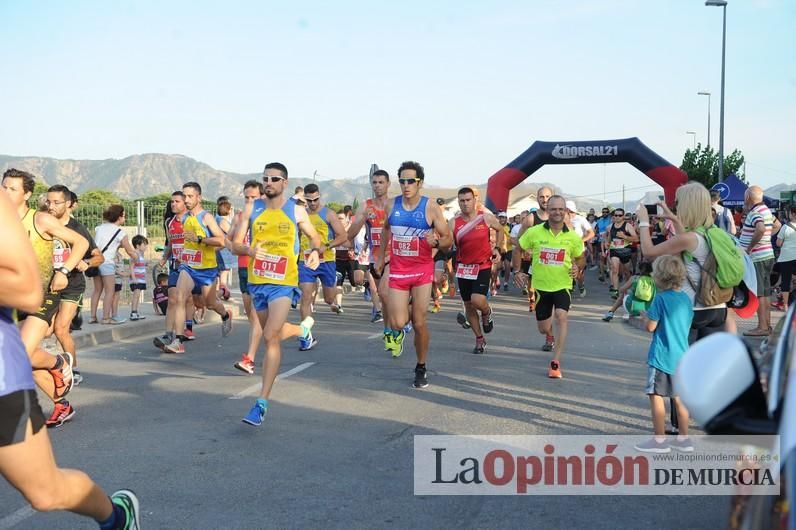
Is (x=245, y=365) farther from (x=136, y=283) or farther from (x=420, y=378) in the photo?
(x=136, y=283)

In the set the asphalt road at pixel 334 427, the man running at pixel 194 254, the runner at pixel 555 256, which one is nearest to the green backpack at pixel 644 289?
the runner at pixel 555 256

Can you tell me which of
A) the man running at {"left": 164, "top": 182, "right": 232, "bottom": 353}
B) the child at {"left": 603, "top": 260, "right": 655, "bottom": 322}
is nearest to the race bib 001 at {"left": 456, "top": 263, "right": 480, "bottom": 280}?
the child at {"left": 603, "top": 260, "right": 655, "bottom": 322}

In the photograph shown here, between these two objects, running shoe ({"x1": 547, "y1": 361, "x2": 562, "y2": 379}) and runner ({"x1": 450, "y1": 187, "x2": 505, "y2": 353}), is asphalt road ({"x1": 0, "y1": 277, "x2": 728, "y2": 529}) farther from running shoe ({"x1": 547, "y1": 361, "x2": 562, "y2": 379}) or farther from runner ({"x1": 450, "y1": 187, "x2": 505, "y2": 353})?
runner ({"x1": 450, "y1": 187, "x2": 505, "y2": 353})

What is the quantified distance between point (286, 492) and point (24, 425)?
219 cm

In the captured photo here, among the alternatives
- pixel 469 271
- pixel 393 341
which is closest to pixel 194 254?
pixel 393 341

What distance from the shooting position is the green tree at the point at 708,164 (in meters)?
51.0

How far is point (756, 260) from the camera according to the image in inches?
463

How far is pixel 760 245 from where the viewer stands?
11.7 m

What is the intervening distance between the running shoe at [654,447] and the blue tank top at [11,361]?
160 inches

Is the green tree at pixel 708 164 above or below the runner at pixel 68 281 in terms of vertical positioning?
above

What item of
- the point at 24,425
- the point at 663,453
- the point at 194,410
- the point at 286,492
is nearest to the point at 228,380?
the point at 194,410

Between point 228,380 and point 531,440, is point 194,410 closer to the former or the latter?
point 228,380

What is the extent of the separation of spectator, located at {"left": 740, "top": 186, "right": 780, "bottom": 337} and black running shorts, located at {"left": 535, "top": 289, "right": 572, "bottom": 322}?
4.01 m

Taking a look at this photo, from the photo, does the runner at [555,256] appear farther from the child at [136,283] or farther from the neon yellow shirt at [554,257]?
the child at [136,283]
